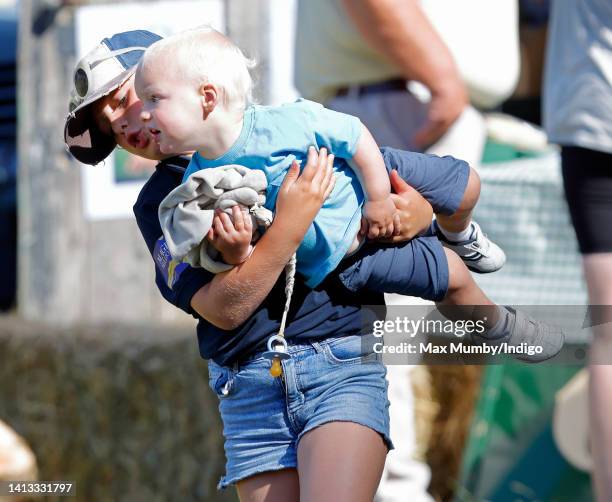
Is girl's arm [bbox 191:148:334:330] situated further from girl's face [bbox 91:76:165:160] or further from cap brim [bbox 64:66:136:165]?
cap brim [bbox 64:66:136:165]

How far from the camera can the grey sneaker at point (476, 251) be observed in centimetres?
249

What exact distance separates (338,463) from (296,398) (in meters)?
0.15

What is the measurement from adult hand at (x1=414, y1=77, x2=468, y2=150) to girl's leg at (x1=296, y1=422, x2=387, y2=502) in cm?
127

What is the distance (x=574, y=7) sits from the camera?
308 centimetres

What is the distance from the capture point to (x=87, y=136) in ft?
7.88

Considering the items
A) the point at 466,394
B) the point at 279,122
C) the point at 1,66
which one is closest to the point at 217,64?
the point at 279,122

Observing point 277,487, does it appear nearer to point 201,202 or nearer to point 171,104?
Answer: point 201,202

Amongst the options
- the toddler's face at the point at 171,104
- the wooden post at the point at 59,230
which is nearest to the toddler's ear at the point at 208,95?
the toddler's face at the point at 171,104

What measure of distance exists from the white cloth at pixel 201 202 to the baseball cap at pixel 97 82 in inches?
11.0

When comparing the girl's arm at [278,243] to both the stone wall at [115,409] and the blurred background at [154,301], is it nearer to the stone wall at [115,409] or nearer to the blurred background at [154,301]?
the blurred background at [154,301]

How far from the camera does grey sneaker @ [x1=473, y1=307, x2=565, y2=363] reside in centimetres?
249

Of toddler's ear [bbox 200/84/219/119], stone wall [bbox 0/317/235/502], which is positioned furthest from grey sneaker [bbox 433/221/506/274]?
stone wall [bbox 0/317/235/502]

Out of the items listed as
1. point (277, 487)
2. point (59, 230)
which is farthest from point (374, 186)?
point (59, 230)

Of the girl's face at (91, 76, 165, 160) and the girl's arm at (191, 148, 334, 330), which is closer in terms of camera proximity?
the girl's arm at (191, 148, 334, 330)
